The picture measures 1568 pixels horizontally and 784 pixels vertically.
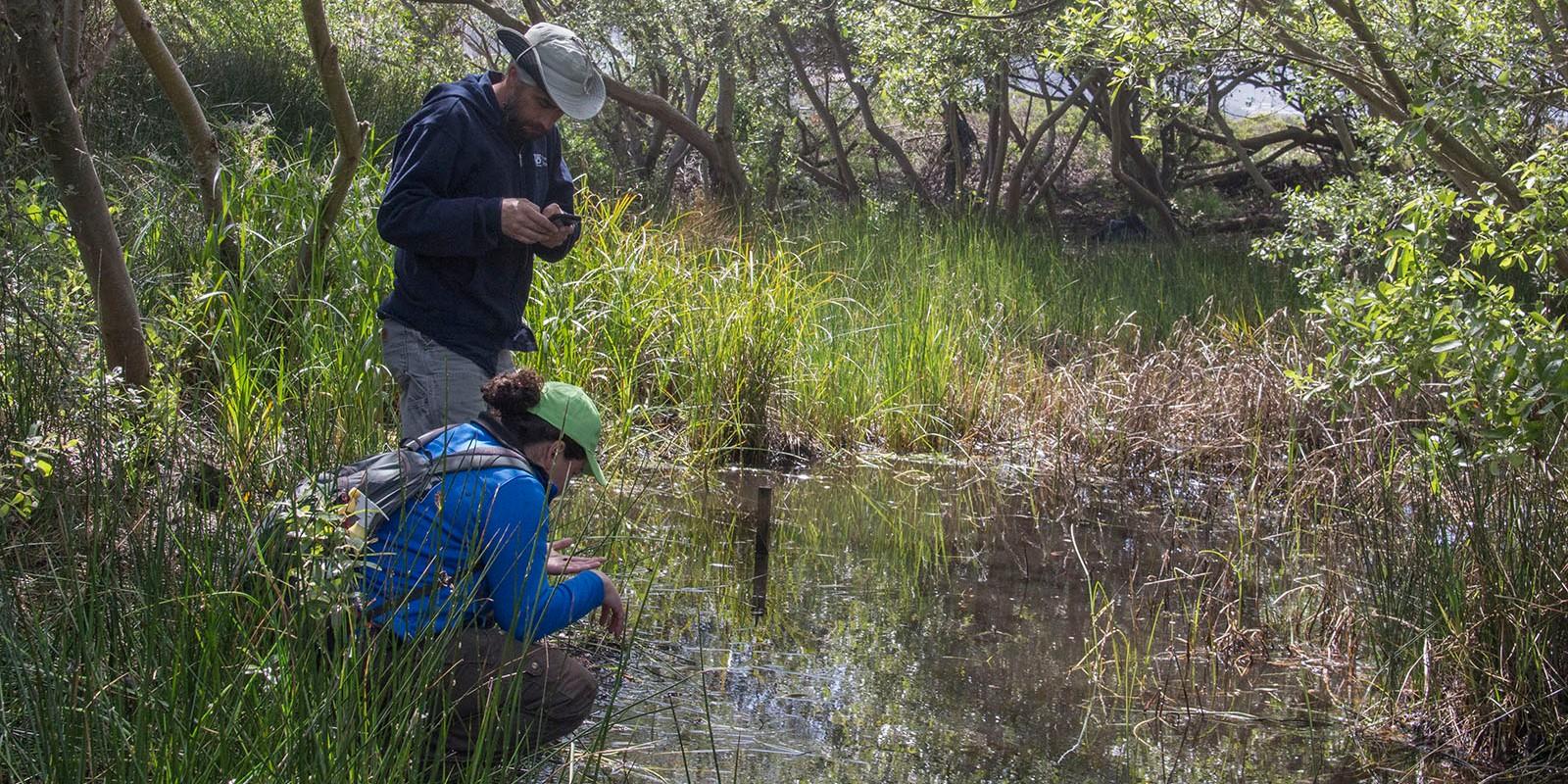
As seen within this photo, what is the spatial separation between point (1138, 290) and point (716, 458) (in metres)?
4.79

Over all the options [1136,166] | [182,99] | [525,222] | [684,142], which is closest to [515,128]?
[525,222]

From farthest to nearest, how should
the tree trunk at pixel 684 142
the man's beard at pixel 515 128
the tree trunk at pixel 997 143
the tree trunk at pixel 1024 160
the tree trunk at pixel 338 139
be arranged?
the tree trunk at pixel 684 142 → the tree trunk at pixel 1024 160 → the tree trunk at pixel 997 143 → the tree trunk at pixel 338 139 → the man's beard at pixel 515 128

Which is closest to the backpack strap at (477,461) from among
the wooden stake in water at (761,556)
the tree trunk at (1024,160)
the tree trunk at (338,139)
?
the wooden stake in water at (761,556)

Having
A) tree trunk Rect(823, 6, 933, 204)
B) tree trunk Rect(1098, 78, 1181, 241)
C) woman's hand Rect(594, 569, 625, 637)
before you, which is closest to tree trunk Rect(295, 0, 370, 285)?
woman's hand Rect(594, 569, 625, 637)

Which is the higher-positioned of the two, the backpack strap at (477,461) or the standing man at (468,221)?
the standing man at (468,221)

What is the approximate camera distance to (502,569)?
121 inches

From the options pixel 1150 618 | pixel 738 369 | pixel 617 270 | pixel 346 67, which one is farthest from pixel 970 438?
pixel 346 67

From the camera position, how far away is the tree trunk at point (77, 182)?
382cm

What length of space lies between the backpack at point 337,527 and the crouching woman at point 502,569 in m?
0.03

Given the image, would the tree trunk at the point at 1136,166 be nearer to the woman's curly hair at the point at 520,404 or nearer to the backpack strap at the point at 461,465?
the woman's curly hair at the point at 520,404

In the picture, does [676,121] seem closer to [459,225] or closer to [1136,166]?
[1136,166]

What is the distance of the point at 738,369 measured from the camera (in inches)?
283

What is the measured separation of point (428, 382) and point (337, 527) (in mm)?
1407

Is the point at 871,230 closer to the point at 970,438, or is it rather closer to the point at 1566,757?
the point at 970,438
